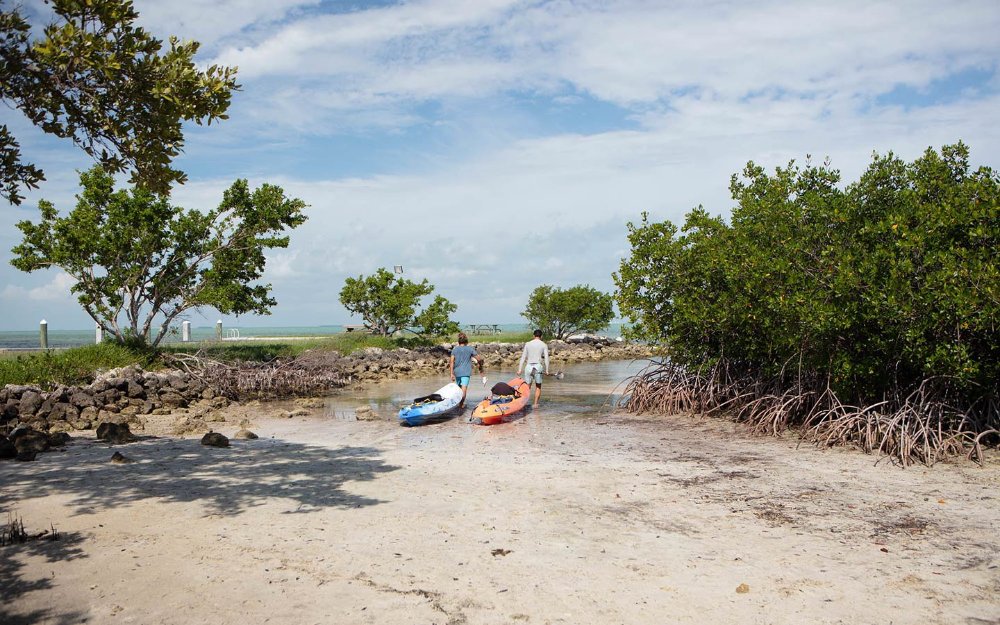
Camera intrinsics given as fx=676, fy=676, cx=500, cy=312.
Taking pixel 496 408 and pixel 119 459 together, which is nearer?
pixel 119 459

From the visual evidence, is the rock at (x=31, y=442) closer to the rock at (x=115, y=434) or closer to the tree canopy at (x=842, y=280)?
the rock at (x=115, y=434)

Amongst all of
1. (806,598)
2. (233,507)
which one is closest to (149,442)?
(233,507)

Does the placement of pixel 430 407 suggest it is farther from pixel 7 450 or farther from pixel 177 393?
pixel 177 393

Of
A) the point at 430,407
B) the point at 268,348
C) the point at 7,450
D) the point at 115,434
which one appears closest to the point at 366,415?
the point at 430,407

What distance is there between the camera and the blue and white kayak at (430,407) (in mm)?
14391

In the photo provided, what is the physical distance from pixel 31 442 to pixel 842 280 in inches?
492

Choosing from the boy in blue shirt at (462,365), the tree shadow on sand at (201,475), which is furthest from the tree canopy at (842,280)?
the tree shadow on sand at (201,475)

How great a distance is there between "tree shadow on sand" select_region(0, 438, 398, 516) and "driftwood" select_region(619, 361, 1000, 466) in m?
7.28

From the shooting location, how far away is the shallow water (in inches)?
640

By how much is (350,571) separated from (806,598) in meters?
3.66

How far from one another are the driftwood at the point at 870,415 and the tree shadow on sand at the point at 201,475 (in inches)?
287

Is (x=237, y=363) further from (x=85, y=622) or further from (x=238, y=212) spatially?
(x=85, y=622)

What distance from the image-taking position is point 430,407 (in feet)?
48.0

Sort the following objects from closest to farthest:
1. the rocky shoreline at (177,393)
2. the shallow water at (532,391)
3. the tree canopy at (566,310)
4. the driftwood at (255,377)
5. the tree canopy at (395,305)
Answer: the rocky shoreline at (177,393) < the shallow water at (532,391) < the driftwood at (255,377) < the tree canopy at (395,305) < the tree canopy at (566,310)
